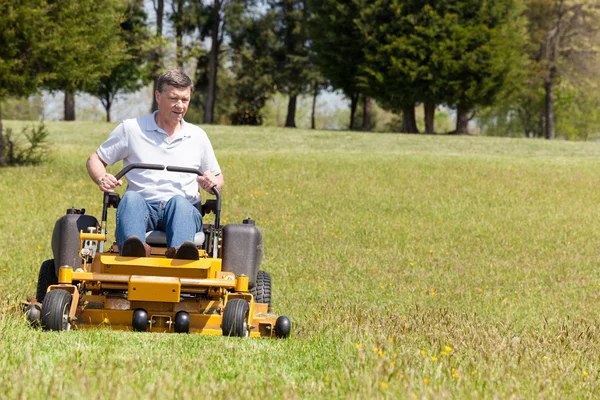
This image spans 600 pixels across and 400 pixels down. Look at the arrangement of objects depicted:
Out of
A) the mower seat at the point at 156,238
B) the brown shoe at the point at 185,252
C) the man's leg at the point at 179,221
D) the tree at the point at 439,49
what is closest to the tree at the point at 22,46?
the mower seat at the point at 156,238

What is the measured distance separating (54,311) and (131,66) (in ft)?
160

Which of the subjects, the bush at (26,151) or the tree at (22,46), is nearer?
the tree at (22,46)

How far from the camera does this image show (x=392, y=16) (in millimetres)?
44094

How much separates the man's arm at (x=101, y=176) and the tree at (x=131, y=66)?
4081 centimetres

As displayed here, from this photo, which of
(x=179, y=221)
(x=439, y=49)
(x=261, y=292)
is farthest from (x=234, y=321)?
(x=439, y=49)

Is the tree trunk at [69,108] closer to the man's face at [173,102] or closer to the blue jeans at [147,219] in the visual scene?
the man's face at [173,102]

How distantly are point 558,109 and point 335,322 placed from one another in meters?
70.2

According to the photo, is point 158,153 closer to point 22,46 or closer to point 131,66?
point 22,46

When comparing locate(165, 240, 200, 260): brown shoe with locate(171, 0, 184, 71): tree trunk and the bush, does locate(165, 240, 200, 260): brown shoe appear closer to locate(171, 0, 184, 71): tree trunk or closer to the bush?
the bush

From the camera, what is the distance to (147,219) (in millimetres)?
6457

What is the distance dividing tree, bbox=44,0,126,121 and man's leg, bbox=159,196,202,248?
45.7ft

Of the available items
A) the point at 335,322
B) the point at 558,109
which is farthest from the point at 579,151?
the point at 558,109

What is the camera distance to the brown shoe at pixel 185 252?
6034 mm

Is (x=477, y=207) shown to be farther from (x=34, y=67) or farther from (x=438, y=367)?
(x=438, y=367)
